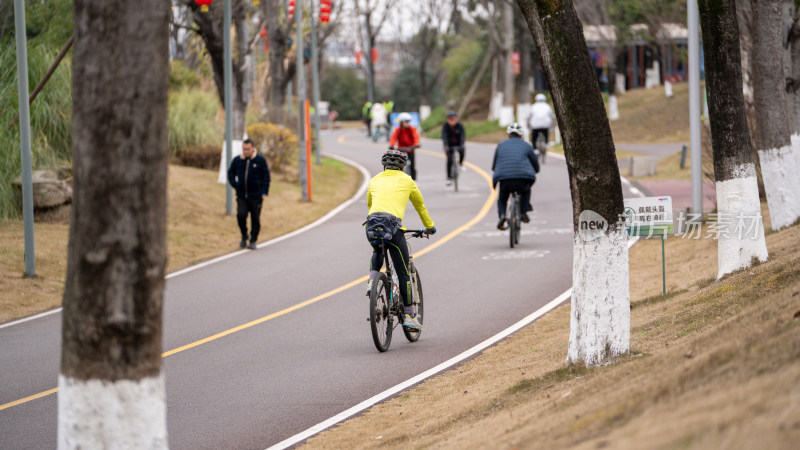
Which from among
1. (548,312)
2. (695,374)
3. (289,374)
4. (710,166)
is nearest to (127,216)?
(695,374)

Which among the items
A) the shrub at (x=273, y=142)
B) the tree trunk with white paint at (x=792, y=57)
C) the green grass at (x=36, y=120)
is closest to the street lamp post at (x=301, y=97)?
the shrub at (x=273, y=142)

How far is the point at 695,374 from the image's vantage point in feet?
18.4

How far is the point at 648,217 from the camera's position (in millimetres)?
10938

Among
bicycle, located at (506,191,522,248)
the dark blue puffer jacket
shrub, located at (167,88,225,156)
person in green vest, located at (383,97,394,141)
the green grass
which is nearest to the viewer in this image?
the dark blue puffer jacket

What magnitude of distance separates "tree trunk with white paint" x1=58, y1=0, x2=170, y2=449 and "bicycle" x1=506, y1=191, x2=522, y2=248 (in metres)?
12.3

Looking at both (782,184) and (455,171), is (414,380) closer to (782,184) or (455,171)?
(782,184)

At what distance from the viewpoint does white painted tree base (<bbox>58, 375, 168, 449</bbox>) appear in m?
5.37

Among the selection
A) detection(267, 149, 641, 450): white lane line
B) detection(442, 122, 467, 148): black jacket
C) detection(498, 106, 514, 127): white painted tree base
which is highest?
detection(498, 106, 514, 127): white painted tree base

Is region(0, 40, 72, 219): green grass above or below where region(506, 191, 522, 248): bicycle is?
above

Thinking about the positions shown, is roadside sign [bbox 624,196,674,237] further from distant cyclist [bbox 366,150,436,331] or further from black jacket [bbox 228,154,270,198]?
black jacket [bbox 228,154,270,198]

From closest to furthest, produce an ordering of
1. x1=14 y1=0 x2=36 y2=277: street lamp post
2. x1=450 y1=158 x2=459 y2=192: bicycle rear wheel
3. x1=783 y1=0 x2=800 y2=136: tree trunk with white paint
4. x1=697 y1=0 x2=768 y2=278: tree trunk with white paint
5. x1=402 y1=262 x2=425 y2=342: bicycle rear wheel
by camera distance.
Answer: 1. x1=402 y1=262 x2=425 y2=342: bicycle rear wheel
2. x1=697 y1=0 x2=768 y2=278: tree trunk with white paint
3. x1=14 y1=0 x2=36 y2=277: street lamp post
4. x1=783 y1=0 x2=800 y2=136: tree trunk with white paint
5. x1=450 y1=158 x2=459 y2=192: bicycle rear wheel

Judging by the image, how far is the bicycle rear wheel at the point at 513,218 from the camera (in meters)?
17.4

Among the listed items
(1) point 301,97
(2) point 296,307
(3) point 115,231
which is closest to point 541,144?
(1) point 301,97

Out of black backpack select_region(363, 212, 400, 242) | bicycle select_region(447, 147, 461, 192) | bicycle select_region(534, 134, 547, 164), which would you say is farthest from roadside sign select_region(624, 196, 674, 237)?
bicycle select_region(534, 134, 547, 164)
